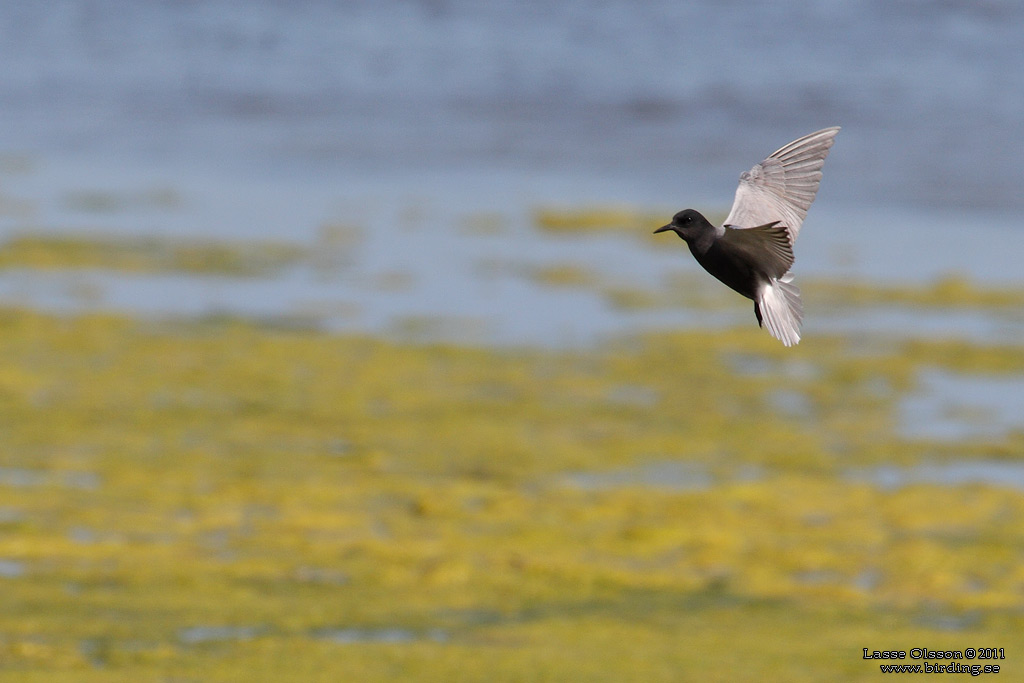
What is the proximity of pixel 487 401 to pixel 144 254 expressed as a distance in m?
8.42

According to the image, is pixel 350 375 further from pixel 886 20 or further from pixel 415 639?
pixel 886 20

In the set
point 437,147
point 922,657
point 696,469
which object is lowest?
point 922,657

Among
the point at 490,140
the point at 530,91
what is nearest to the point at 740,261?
the point at 490,140

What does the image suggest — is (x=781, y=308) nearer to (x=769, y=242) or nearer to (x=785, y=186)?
(x=769, y=242)

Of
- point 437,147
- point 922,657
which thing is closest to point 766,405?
point 922,657

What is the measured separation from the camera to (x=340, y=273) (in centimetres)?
2236

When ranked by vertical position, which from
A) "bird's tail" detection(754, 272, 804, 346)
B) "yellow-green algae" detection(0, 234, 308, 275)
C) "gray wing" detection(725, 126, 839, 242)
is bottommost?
"yellow-green algae" detection(0, 234, 308, 275)

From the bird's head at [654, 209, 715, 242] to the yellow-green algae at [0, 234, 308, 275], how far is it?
66.9 feet

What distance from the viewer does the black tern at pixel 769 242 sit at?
1963 mm

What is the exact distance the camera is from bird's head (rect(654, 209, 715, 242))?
2.05 meters

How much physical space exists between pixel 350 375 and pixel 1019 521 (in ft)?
24.7

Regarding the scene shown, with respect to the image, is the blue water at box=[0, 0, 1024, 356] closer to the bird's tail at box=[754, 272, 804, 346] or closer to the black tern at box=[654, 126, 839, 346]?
the black tern at box=[654, 126, 839, 346]

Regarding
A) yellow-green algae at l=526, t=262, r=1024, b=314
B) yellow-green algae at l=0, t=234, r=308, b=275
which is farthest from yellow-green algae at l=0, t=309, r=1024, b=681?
yellow-green algae at l=0, t=234, r=308, b=275

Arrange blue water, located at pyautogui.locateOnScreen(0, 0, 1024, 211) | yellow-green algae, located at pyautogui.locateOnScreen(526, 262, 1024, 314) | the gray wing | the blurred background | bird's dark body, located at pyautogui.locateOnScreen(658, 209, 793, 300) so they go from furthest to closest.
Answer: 1. blue water, located at pyautogui.locateOnScreen(0, 0, 1024, 211)
2. yellow-green algae, located at pyautogui.locateOnScreen(526, 262, 1024, 314)
3. the blurred background
4. the gray wing
5. bird's dark body, located at pyautogui.locateOnScreen(658, 209, 793, 300)
